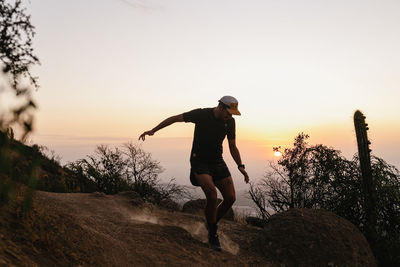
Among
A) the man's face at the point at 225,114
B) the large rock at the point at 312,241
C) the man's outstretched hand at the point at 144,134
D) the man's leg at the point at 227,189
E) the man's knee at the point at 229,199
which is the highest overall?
the man's face at the point at 225,114

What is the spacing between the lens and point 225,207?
6.30 m

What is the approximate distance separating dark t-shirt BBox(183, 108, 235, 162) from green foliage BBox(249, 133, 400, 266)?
4.64 meters

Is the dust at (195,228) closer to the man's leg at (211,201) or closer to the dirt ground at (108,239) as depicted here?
the dirt ground at (108,239)

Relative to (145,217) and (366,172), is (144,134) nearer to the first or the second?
(145,217)

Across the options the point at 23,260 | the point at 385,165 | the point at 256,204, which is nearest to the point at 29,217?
the point at 23,260

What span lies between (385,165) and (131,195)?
658cm

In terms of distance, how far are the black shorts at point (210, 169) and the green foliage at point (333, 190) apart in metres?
4.40

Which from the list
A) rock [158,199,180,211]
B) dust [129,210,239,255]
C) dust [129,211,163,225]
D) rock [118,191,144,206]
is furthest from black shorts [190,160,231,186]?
rock [158,199,180,211]

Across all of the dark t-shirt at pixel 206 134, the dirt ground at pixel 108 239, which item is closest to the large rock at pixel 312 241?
the dirt ground at pixel 108 239

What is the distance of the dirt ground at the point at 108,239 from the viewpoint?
11.5 ft

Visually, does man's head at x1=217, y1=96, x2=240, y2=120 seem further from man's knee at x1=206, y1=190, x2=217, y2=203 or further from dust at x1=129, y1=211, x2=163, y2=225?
dust at x1=129, y1=211, x2=163, y2=225

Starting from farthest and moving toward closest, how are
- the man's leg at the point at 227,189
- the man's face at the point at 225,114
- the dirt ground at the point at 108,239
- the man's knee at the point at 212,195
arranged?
the man's leg at the point at 227,189 → the man's face at the point at 225,114 → the man's knee at the point at 212,195 → the dirt ground at the point at 108,239

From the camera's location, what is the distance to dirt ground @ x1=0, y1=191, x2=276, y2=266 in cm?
352

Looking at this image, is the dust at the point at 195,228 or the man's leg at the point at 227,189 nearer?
the man's leg at the point at 227,189
